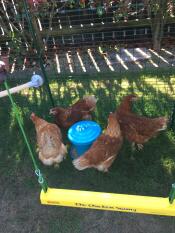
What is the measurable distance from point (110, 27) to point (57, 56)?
1134 millimetres

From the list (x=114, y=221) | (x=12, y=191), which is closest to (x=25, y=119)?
(x=12, y=191)

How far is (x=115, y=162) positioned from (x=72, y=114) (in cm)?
85

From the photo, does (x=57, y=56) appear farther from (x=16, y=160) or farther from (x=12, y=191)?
(x=12, y=191)

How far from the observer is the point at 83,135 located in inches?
138

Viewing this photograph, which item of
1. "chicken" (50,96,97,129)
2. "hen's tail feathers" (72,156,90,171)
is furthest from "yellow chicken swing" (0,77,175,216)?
"chicken" (50,96,97,129)

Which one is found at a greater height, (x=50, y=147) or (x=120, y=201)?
(x=120, y=201)

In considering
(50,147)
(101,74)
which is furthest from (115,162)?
(101,74)

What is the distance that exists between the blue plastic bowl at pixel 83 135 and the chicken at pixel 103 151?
14 centimetres

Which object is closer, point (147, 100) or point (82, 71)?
point (147, 100)

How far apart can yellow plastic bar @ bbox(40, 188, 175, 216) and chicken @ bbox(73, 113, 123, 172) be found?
1.02 m

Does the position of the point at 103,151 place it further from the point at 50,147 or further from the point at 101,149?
the point at 50,147

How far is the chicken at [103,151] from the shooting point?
327cm

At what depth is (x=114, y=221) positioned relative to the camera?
311 cm

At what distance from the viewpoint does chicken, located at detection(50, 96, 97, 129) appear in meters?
4.00
